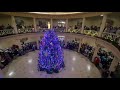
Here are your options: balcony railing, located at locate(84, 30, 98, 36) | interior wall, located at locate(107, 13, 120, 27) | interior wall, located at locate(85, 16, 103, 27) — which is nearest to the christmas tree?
balcony railing, located at locate(84, 30, 98, 36)

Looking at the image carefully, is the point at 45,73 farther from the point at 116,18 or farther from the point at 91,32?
the point at 116,18

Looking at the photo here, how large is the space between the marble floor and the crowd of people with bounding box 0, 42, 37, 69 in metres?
0.47

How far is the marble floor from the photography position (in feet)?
29.1

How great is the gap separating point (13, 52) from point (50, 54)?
5.51 m

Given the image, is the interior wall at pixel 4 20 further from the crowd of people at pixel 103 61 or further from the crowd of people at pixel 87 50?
the crowd of people at pixel 103 61

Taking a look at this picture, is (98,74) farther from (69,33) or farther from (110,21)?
(69,33)

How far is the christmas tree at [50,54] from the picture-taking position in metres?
8.95

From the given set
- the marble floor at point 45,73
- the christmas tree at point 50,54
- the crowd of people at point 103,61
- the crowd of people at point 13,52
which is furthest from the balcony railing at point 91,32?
the crowd of people at point 13,52

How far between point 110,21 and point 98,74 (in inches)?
243

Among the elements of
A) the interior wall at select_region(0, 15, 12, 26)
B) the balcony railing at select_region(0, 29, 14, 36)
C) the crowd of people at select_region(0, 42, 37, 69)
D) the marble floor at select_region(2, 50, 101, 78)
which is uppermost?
the interior wall at select_region(0, 15, 12, 26)

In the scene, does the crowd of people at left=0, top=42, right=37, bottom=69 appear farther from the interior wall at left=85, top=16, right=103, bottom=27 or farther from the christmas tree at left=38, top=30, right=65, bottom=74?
the interior wall at left=85, top=16, right=103, bottom=27

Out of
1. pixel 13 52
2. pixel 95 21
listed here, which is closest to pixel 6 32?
pixel 13 52

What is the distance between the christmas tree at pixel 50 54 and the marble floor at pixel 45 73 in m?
0.48

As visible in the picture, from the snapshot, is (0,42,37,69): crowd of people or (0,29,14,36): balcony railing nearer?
(0,42,37,69): crowd of people
